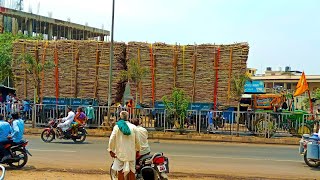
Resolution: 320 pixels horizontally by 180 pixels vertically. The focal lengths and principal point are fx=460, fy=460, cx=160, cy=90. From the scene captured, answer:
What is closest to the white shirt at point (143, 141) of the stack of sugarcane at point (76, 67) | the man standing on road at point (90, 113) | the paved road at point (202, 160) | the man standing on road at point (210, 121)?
the paved road at point (202, 160)

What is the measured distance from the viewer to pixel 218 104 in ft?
77.2

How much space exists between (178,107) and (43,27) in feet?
154

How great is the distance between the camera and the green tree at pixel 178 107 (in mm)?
21812

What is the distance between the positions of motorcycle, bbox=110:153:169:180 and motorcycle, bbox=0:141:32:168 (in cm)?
366

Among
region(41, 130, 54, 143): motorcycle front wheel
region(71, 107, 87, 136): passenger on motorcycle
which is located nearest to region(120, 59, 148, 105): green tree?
region(71, 107, 87, 136): passenger on motorcycle

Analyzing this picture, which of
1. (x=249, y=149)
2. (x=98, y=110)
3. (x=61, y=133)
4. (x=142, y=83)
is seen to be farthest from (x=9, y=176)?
(x=142, y=83)

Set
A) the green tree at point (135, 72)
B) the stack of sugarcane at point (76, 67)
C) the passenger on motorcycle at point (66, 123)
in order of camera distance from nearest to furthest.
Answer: the passenger on motorcycle at point (66, 123) → the green tree at point (135, 72) → the stack of sugarcane at point (76, 67)

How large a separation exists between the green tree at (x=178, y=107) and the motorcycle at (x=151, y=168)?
41.5 feet

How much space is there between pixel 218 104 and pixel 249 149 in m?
5.96

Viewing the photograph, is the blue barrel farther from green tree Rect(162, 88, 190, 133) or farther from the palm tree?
green tree Rect(162, 88, 190, 133)

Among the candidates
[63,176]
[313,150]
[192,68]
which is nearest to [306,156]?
[313,150]

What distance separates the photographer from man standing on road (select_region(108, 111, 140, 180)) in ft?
27.5

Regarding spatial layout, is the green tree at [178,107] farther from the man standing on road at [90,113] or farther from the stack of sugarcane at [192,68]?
the man standing on road at [90,113]

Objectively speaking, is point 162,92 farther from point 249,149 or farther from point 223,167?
point 223,167
